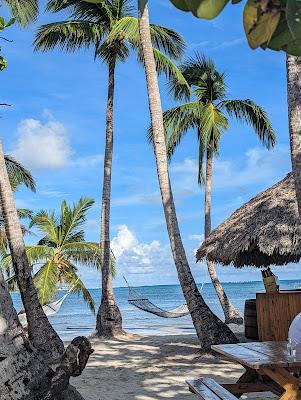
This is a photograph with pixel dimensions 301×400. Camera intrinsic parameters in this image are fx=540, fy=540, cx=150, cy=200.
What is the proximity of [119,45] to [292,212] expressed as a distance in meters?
5.94

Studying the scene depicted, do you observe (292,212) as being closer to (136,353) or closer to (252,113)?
(136,353)

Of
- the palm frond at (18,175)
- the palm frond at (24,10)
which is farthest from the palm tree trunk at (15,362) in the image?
the palm frond at (18,175)

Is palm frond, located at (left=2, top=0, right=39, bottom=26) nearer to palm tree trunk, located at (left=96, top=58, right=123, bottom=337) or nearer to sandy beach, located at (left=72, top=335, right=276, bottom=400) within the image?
palm tree trunk, located at (left=96, top=58, right=123, bottom=337)

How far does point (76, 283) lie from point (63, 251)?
4.14ft

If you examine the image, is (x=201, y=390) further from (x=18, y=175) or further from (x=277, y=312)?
(x=18, y=175)

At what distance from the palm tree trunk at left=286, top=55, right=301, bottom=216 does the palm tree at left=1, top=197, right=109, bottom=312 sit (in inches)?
439

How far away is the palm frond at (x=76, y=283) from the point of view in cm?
1555

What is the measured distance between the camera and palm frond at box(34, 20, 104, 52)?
1140cm

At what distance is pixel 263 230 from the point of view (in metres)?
7.15

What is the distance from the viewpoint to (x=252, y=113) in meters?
14.0

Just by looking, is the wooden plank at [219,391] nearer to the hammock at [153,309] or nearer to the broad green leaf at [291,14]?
the broad green leaf at [291,14]

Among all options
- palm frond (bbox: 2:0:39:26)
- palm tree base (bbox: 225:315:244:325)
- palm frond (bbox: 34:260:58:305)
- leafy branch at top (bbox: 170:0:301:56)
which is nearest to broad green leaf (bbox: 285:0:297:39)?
leafy branch at top (bbox: 170:0:301:56)

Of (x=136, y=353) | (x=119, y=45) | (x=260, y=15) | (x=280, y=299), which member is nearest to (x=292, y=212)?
(x=280, y=299)

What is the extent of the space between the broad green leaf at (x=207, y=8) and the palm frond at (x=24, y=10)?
8.15 metres
